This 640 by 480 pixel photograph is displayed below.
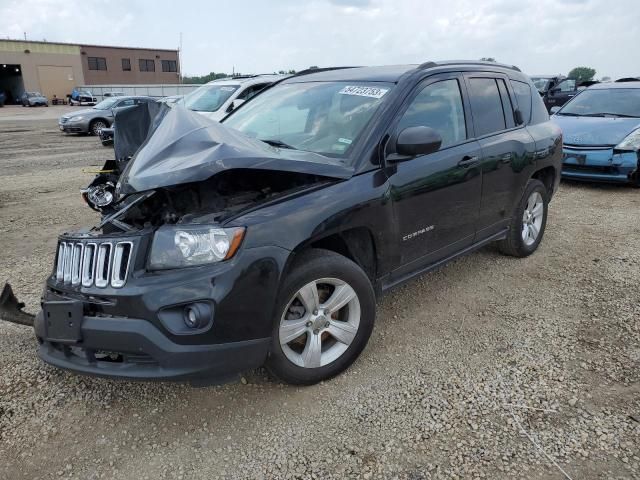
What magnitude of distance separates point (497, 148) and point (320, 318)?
2.24 meters

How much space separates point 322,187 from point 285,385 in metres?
1.19

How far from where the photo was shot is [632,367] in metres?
3.09

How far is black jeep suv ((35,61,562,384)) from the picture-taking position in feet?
7.73

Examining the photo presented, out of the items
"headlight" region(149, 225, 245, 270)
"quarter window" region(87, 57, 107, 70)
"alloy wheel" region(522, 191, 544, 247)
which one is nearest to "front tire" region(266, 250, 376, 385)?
"headlight" region(149, 225, 245, 270)

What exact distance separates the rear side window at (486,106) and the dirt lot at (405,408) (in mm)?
1387

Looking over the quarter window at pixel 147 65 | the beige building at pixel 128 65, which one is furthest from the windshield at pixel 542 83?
the quarter window at pixel 147 65

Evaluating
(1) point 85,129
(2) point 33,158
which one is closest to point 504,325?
(2) point 33,158

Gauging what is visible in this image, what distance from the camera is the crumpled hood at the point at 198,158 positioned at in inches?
98.0

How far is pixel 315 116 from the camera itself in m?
3.51

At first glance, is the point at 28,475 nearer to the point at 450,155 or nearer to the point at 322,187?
the point at 322,187

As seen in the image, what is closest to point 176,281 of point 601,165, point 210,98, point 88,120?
point 601,165

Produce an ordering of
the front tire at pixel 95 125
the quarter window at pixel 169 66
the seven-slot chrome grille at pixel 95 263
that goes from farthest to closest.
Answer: the quarter window at pixel 169 66
the front tire at pixel 95 125
the seven-slot chrome grille at pixel 95 263

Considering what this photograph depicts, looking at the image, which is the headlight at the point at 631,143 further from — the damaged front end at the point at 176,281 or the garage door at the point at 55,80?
the garage door at the point at 55,80

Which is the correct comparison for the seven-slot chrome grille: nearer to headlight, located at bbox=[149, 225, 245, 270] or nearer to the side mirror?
headlight, located at bbox=[149, 225, 245, 270]
